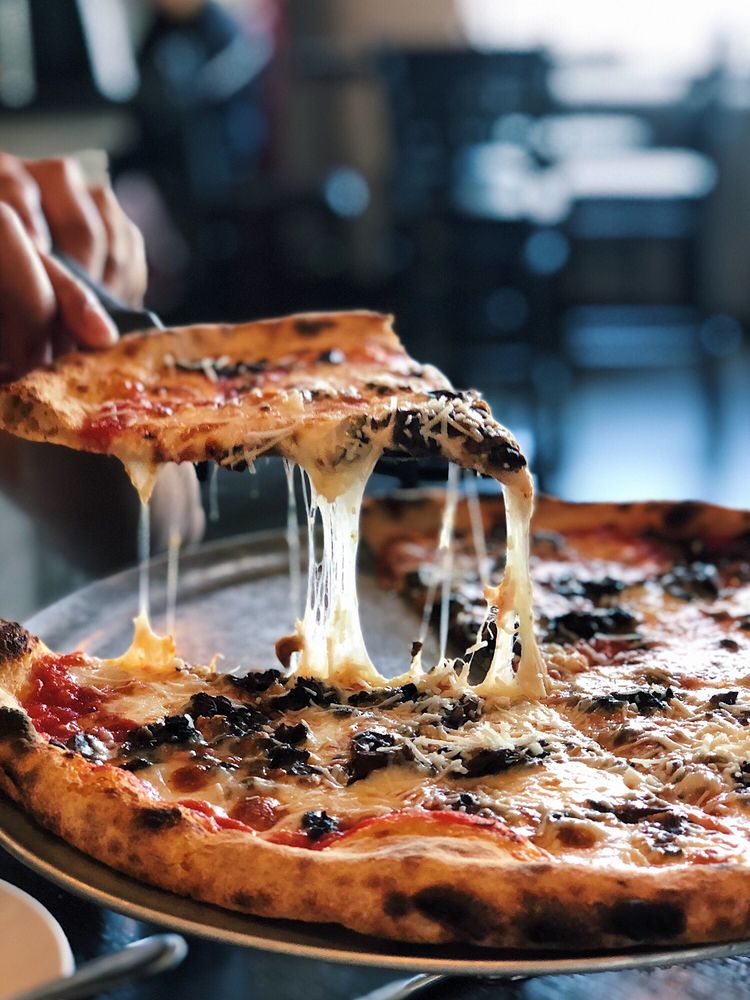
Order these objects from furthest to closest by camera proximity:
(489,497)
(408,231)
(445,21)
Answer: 1. (445,21)
2. (408,231)
3. (489,497)

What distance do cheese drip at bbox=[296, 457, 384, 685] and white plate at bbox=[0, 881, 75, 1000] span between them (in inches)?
35.8

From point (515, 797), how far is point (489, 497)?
1.57m

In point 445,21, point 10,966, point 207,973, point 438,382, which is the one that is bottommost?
point 207,973

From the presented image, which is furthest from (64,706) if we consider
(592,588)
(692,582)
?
(692,582)

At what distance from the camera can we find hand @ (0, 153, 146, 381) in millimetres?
2586

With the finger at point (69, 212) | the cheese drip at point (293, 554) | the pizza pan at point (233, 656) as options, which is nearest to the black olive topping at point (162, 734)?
the pizza pan at point (233, 656)

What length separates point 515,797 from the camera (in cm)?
173

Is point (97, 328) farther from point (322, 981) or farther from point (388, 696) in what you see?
point (322, 981)

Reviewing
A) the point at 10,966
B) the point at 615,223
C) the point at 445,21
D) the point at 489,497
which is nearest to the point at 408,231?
the point at 615,223

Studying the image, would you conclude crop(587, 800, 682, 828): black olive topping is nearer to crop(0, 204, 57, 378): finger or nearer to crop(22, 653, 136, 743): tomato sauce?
crop(22, 653, 136, 743): tomato sauce

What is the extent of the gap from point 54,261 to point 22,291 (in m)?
0.12

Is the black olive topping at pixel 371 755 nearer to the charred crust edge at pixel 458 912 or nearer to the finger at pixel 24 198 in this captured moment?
the charred crust edge at pixel 458 912

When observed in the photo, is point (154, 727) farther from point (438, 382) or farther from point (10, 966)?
point (438, 382)

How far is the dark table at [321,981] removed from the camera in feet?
4.65
